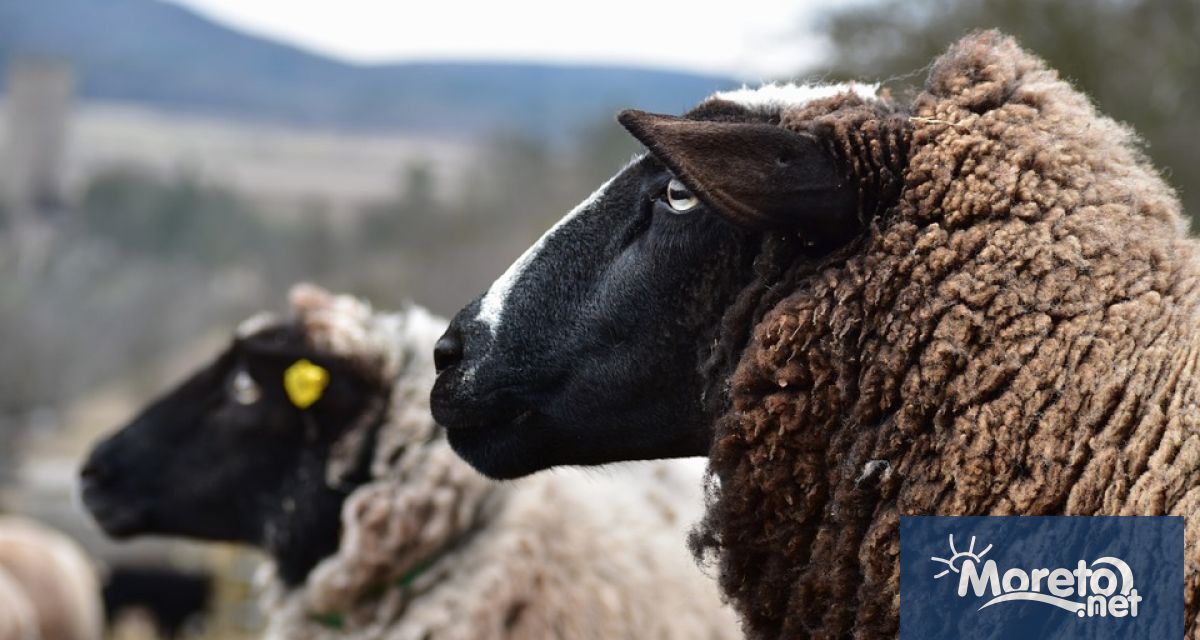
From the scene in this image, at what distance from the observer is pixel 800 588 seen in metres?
2.38

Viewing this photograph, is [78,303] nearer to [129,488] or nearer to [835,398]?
[129,488]

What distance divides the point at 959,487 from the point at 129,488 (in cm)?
370

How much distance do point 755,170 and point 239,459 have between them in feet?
9.77

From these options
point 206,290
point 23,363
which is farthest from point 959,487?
point 206,290

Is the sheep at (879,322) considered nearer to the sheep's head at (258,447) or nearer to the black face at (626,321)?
the black face at (626,321)

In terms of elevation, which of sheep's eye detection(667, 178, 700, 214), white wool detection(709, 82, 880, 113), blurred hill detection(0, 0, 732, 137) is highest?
blurred hill detection(0, 0, 732, 137)

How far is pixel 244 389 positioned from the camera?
4.65 metres

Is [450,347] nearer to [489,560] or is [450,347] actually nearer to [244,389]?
[489,560]

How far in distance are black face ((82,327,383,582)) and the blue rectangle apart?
2.60 metres

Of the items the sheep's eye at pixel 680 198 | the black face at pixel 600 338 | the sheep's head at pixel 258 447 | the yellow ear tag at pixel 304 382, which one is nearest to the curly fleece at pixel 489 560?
the sheep's head at pixel 258 447

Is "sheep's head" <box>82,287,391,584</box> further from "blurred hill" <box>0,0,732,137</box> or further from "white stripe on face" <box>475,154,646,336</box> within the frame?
"blurred hill" <box>0,0,732,137</box>

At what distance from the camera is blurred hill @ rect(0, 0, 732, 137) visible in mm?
65438

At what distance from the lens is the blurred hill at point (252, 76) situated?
6544 cm

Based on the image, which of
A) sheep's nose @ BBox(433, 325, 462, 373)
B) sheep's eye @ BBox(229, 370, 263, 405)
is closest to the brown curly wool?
sheep's nose @ BBox(433, 325, 462, 373)
